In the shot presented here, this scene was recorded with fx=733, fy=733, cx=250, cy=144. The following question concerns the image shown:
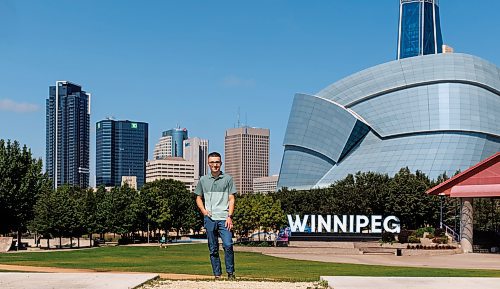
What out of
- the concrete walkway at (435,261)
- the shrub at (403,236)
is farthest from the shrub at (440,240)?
the concrete walkway at (435,261)

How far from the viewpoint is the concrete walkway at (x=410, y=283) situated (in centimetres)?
1488

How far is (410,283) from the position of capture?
15.6 m

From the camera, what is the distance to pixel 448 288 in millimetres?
14703

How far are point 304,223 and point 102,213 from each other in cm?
3488

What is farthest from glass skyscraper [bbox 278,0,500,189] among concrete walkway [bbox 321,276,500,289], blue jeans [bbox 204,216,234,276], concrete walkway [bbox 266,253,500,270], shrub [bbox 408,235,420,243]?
blue jeans [bbox 204,216,234,276]

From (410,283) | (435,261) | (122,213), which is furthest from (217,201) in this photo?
(122,213)

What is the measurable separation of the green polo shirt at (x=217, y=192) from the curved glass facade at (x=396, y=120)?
9839cm

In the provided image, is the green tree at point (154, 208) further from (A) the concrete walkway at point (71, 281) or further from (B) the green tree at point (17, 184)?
(A) the concrete walkway at point (71, 281)

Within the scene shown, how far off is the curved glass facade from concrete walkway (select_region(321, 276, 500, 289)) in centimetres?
9702

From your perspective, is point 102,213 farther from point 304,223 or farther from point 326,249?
point 326,249

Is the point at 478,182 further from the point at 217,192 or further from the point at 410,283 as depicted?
the point at 217,192

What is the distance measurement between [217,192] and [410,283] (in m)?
4.57

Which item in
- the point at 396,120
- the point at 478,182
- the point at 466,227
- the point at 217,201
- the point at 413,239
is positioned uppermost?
the point at 396,120

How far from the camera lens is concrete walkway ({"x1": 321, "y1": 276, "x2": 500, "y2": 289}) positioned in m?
14.9
